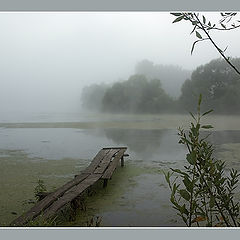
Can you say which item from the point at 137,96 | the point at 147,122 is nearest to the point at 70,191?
the point at 137,96

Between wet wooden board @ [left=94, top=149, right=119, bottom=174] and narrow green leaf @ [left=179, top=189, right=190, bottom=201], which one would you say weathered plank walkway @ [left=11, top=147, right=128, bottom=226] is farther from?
narrow green leaf @ [left=179, top=189, right=190, bottom=201]

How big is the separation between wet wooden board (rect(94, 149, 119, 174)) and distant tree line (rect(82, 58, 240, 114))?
79 cm

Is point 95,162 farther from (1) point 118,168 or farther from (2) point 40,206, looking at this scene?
(2) point 40,206

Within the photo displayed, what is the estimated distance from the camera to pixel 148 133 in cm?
683

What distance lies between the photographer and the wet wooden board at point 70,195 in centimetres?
236

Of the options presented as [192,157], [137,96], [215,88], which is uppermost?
[215,88]

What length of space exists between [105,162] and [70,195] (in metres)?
1.45

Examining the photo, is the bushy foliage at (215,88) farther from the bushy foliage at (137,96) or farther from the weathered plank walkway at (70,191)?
the weathered plank walkway at (70,191)

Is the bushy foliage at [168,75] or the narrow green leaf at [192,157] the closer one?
the narrow green leaf at [192,157]

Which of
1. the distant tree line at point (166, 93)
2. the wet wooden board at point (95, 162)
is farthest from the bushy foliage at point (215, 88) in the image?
the wet wooden board at point (95, 162)

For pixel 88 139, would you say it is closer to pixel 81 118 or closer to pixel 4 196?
pixel 81 118

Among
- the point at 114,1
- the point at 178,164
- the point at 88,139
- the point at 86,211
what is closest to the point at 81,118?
the point at 88,139

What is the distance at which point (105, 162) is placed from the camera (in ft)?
13.6

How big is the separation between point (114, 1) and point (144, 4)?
0.13 m
